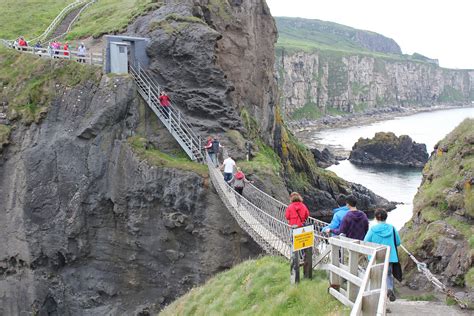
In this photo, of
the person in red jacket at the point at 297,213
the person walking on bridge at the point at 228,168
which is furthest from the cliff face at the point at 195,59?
the person in red jacket at the point at 297,213

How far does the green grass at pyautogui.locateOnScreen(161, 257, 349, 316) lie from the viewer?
10.8 meters

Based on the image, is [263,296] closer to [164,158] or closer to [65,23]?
[164,158]

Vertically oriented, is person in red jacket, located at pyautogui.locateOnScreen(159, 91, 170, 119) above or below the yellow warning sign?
above

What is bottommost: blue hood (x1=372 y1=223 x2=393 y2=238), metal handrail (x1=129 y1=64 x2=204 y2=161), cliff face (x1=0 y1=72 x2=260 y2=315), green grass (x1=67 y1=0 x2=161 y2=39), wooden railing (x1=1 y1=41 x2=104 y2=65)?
cliff face (x1=0 y1=72 x2=260 y2=315)

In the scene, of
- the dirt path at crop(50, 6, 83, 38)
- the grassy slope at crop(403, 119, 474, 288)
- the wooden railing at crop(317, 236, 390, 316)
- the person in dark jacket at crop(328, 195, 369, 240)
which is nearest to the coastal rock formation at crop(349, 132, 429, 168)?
the dirt path at crop(50, 6, 83, 38)

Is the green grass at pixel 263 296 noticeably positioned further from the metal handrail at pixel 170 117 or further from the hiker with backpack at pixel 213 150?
the metal handrail at pixel 170 117

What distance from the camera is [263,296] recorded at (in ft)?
43.5

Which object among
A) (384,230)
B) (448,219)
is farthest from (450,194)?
(384,230)

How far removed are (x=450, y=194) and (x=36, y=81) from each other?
23.4 m

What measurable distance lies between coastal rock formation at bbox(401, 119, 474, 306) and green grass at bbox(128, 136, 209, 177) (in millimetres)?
10624

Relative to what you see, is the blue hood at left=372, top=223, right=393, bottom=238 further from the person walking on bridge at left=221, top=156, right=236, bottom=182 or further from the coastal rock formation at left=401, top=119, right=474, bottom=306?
the person walking on bridge at left=221, top=156, right=236, bottom=182

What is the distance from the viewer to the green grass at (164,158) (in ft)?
84.1

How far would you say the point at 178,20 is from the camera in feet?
102

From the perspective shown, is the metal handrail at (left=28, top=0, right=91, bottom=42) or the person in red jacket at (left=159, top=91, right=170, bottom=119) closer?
the person in red jacket at (left=159, top=91, right=170, bottom=119)
